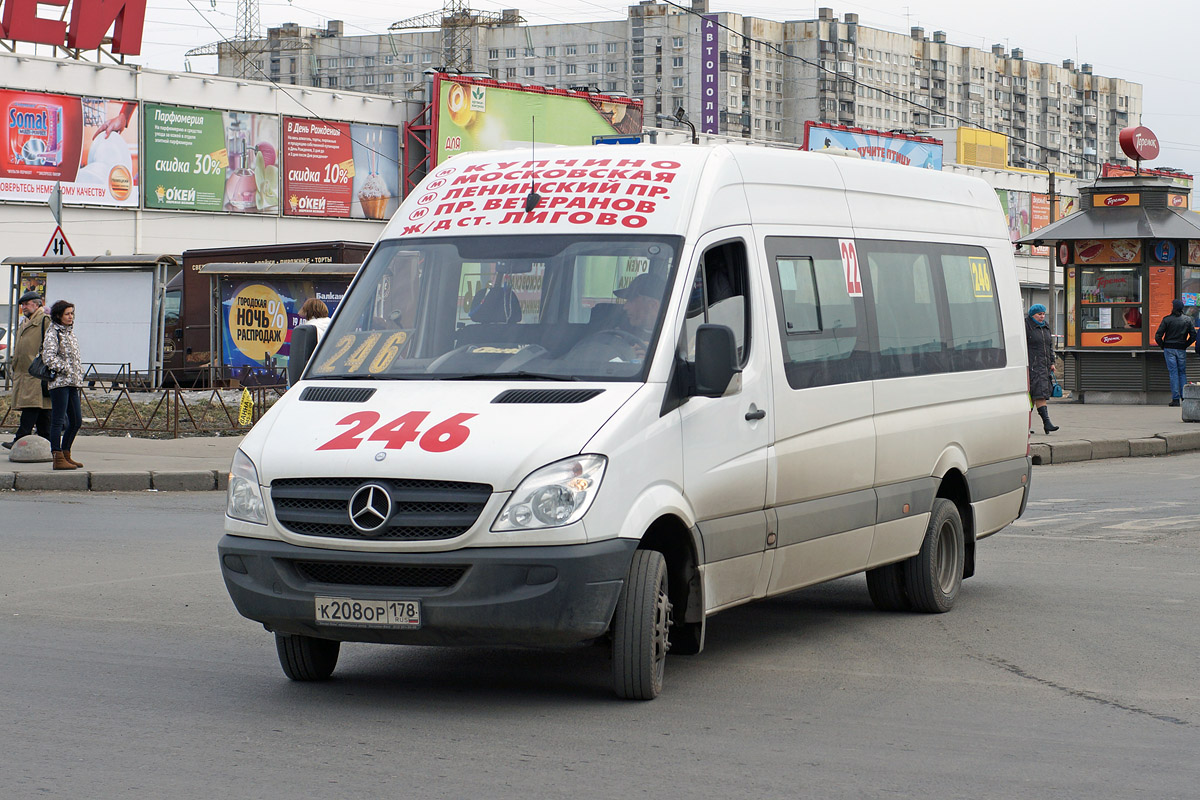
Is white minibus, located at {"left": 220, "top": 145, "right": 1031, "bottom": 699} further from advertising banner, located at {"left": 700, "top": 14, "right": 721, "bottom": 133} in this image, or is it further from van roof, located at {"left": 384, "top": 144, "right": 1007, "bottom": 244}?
advertising banner, located at {"left": 700, "top": 14, "right": 721, "bottom": 133}

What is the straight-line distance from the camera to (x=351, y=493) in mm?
5906

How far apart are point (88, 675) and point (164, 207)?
4629 cm

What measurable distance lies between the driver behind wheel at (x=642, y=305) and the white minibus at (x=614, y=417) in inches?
0.5

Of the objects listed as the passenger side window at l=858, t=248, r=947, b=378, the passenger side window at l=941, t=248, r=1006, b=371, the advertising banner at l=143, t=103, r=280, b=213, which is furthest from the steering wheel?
the advertising banner at l=143, t=103, r=280, b=213

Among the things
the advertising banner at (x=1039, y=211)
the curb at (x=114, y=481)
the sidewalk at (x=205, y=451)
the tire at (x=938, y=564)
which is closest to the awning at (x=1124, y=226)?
the sidewalk at (x=205, y=451)

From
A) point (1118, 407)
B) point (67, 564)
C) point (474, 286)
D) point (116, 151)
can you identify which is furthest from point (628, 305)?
point (116, 151)

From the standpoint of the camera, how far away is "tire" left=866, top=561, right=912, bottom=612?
8516mm

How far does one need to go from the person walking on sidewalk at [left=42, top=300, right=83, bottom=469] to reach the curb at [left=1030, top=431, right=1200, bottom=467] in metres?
10.5

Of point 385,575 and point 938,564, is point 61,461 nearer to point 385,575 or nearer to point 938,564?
point 938,564

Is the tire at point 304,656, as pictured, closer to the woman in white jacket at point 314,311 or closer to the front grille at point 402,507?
the front grille at point 402,507

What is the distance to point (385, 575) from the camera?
595 centimetres

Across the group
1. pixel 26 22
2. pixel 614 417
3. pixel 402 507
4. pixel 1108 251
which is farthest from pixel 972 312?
pixel 26 22

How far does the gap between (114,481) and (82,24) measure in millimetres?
36666

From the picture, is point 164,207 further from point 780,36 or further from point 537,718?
point 780,36
